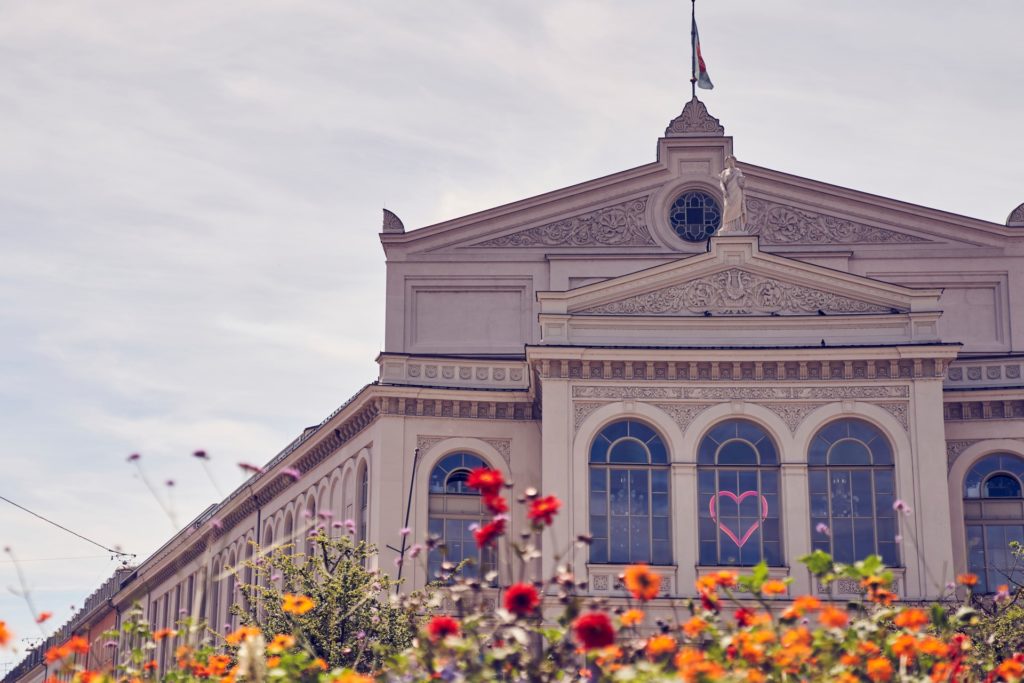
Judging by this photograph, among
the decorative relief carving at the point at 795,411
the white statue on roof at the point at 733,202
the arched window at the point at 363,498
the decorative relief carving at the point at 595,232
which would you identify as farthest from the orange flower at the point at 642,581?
the decorative relief carving at the point at 595,232

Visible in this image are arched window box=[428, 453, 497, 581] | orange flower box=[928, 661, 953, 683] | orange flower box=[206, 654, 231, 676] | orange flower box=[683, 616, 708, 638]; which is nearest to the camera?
orange flower box=[683, 616, 708, 638]

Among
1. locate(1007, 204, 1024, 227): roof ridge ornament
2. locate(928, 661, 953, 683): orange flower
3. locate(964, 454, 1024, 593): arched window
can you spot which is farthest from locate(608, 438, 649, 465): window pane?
locate(928, 661, 953, 683): orange flower

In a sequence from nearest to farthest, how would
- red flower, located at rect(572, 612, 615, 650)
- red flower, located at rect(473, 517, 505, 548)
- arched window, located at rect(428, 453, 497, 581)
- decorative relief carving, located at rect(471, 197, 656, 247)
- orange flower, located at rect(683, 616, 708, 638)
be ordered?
red flower, located at rect(572, 612, 615, 650) → red flower, located at rect(473, 517, 505, 548) → orange flower, located at rect(683, 616, 708, 638) → arched window, located at rect(428, 453, 497, 581) → decorative relief carving, located at rect(471, 197, 656, 247)

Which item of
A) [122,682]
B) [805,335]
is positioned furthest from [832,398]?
[122,682]

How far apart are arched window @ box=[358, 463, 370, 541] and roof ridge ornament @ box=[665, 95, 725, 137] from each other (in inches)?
505

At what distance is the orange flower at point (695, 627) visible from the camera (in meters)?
15.2

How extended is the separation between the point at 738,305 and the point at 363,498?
10888 mm

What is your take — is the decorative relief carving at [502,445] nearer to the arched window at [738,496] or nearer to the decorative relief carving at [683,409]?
Result: the decorative relief carving at [683,409]

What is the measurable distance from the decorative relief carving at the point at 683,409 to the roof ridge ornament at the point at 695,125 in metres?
11.7

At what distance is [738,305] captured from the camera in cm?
4281

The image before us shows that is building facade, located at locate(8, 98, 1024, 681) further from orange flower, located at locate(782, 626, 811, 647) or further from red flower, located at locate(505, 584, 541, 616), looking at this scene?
red flower, located at locate(505, 584, 541, 616)

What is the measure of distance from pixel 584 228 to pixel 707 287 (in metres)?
8.47

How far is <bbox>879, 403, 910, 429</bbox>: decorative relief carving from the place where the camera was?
41.7 meters

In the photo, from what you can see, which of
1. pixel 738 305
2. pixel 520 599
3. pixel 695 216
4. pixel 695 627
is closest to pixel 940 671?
pixel 695 627
